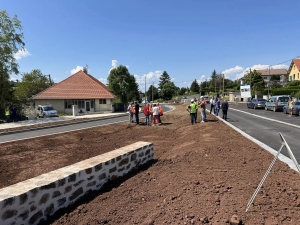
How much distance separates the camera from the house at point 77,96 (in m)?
36.0

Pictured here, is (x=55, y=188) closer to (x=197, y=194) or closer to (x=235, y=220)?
(x=197, y=194)

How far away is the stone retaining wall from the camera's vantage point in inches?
123

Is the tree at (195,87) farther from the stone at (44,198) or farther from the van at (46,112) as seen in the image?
the stone at (44,198)

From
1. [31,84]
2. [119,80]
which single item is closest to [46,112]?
[31,84]

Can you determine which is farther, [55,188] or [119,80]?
[119,80]

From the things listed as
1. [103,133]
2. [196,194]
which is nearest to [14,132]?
[103,133]

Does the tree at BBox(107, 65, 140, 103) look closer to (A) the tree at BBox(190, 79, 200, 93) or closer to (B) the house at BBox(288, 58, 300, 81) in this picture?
(B) the house at BBox(288, 58, 300, 81)

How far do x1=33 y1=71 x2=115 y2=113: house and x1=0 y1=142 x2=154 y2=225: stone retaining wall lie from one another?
111 ft

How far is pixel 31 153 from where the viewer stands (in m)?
9.29

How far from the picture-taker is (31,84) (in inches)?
1850

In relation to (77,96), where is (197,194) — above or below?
below

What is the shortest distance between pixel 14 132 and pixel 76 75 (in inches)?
1146

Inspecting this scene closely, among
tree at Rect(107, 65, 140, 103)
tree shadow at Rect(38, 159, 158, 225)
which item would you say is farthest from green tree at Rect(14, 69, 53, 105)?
tree shadow at Rect(38, 159, 158, 225)

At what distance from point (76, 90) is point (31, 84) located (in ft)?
47.2
